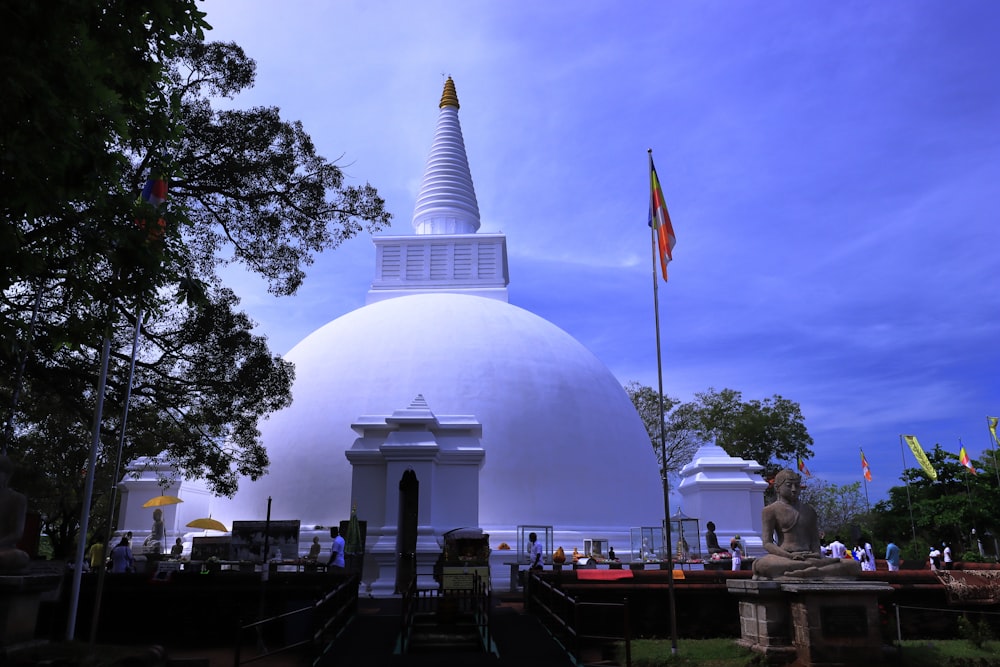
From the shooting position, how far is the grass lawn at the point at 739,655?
8.92 metres

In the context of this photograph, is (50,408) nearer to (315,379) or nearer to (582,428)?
(315,379)

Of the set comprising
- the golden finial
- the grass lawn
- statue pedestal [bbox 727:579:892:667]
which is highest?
the golden finial

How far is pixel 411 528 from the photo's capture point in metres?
19.1

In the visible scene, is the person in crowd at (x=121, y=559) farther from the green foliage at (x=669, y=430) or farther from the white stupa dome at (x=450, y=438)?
the green foliage at (x=669, y=430)

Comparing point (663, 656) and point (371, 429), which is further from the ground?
point (371, 429)

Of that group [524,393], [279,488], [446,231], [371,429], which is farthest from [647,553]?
[446,231]

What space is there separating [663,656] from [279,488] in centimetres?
1534

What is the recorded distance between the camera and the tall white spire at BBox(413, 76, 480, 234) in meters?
32.5

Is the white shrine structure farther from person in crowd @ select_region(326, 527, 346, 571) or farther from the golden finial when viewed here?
the golden finial

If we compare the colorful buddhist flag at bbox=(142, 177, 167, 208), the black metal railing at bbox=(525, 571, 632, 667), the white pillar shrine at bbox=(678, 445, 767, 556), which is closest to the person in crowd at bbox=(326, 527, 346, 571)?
the black metal railing at bbox=(525, 571, 632, 667)

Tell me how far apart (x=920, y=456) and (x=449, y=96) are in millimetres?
30045

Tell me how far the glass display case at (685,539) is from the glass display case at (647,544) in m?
0.38

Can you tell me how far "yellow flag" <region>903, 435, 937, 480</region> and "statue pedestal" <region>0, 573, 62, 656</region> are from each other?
39688 mm

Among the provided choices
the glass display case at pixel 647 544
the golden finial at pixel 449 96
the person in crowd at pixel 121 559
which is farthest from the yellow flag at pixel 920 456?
the person in crowd at pixel 121 559
